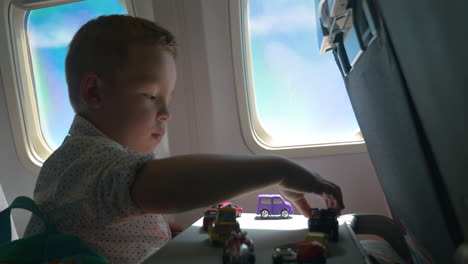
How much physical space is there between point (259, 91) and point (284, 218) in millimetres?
595

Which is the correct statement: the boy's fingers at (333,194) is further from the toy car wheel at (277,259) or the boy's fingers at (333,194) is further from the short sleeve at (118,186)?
the short sleeve at (118,186)

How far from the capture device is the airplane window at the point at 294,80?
4.22 ft

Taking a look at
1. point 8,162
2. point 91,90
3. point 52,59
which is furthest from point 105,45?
point 8,162

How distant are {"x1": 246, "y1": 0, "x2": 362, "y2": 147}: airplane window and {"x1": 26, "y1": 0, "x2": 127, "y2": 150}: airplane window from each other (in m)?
0.77

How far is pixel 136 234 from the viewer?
0.76 metres

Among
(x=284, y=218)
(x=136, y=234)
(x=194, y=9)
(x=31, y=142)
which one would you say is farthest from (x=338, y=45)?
(x=31, y=142)

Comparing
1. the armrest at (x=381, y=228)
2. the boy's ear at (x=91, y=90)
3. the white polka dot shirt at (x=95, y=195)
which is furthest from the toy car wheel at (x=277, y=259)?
the boy's ear at (x=91, y=90)

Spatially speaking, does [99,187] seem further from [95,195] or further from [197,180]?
[197,180]

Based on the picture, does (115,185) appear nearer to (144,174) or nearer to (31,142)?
(144,174)

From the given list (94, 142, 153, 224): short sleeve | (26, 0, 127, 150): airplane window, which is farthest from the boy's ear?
(26, 0, 127, 150): airplane window

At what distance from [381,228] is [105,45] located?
28.8 inches

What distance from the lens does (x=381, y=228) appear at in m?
0.84

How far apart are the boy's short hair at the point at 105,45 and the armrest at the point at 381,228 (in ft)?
1.89

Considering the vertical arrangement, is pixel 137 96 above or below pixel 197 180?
above
